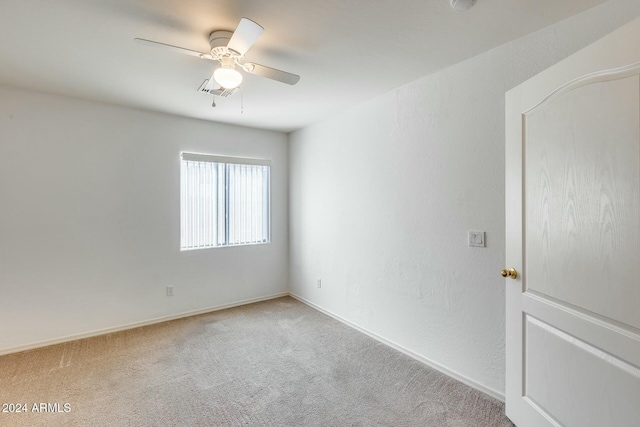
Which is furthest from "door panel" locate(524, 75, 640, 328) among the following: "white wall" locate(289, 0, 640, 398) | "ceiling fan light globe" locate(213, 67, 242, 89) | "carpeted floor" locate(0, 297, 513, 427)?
"ceiling fan light globe" locate(213, 67, 242, 89)

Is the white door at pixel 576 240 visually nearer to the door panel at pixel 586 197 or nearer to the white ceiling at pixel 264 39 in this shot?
the door panel at pixel 586 197

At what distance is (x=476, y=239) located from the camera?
2.21m

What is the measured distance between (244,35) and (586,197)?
184 centimetres

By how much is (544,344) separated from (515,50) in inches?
71.0

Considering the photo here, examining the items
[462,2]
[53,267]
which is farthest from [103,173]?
[462,2]

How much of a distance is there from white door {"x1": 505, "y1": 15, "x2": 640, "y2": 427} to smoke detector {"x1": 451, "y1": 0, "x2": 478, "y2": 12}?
1.74 ft

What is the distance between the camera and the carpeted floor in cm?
194

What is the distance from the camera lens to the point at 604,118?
4.19ft

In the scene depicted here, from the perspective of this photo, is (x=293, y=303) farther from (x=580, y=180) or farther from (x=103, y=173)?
(x=580, y=180)

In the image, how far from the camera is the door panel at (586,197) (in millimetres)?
1186

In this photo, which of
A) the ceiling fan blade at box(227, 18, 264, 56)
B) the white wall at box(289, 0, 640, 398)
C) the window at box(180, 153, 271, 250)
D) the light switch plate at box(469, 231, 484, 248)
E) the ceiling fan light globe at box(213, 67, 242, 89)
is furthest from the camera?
the window at box(180, 153, 271, 250)

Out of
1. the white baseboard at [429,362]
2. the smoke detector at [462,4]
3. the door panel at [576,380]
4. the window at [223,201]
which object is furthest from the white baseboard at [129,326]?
the smoke detector at [462,4]

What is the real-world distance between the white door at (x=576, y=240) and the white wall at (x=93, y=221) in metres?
3.33

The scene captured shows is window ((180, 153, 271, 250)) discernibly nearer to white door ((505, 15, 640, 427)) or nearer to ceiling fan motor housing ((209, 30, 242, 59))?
ceiling fan motor housing ((209, 30, 242, 59))
